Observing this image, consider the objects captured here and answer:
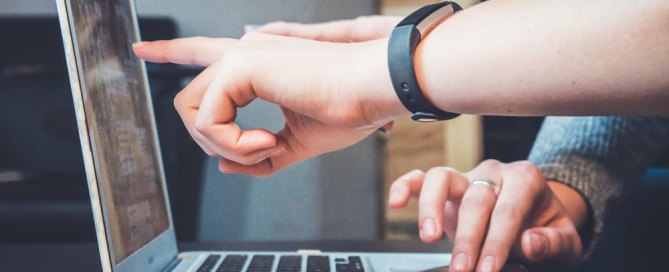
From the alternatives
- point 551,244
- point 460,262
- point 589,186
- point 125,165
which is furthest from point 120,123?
point 589,186

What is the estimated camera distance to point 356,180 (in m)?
1.14

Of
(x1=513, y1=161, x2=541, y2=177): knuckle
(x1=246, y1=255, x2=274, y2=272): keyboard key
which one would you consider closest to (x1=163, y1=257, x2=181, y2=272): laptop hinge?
(x1=246, y1=255, x2=274, y2=272): keyboard key

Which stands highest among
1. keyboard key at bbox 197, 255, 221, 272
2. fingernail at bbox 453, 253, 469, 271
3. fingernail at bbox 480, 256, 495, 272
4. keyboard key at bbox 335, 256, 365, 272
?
fingernail at bbox 453, 253, 469, 271

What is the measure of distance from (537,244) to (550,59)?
25cm

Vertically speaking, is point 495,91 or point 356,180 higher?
point 495,91

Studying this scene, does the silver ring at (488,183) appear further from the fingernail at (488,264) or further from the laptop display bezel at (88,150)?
the laptop display bezel at (88,150)

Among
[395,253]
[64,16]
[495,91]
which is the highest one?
[64,16]

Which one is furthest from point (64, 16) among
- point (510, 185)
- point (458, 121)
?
point (458, 121)

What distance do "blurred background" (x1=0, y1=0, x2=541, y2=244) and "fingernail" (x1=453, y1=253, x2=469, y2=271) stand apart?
0.52 metres

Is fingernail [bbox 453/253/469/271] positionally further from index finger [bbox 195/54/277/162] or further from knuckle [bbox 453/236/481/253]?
index finger [bbox 195/54/277/162]

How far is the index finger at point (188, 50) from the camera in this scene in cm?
55

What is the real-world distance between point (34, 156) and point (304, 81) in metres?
0.84

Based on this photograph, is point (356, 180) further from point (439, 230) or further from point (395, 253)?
point (439, 230)

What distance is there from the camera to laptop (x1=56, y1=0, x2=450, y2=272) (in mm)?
513
